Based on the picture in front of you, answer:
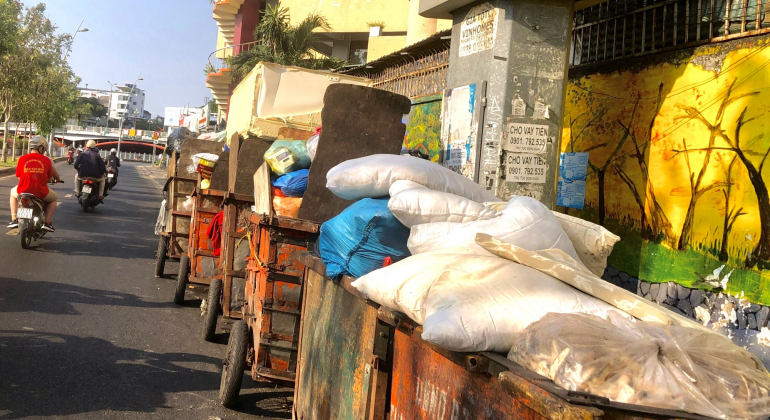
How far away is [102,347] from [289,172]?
2.23m

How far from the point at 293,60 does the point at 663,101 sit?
1899cm

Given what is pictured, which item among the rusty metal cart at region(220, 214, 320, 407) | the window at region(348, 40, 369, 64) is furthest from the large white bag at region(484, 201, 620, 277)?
the window at region(348, 40, 369, 64)

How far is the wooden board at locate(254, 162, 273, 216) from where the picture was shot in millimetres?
5449

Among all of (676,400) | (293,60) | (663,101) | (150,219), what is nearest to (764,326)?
(663,101)

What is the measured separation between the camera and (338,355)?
3570 mm

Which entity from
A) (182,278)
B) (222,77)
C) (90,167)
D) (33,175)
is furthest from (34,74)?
(182,278)

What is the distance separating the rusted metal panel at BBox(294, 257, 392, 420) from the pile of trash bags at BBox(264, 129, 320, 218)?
1098mm

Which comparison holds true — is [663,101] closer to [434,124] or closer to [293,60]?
[434,124]

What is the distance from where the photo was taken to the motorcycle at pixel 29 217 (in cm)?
1076

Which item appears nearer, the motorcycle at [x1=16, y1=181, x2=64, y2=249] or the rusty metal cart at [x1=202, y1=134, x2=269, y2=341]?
the rusty metal cart at [x1=202, y1=134, x2=269, y2=341]

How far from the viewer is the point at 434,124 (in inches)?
416

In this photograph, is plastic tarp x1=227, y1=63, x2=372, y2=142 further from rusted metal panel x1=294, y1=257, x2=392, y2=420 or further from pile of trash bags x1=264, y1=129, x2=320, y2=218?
rusted metal panel x1=294, y1=257, x2=392, y2=420

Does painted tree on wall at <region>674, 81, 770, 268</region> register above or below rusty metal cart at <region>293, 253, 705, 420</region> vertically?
above

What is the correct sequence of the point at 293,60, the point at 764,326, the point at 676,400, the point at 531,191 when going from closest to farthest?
the point at 676,400, the point at 764,326, the point at 531,191, the point at 293,60
